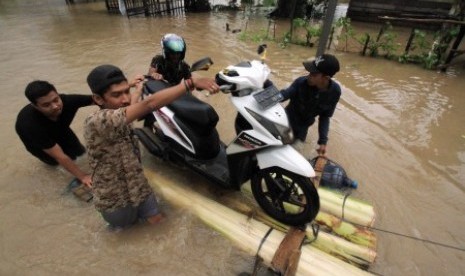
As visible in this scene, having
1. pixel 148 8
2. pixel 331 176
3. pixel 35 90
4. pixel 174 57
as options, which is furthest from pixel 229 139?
pixel 148 8

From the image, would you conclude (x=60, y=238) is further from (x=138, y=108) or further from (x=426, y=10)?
(x=426, y=10)

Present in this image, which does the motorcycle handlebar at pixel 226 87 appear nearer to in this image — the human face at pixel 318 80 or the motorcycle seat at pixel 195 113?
the motorcycle seat at pixel 195 113

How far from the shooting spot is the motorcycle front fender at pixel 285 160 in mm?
2412

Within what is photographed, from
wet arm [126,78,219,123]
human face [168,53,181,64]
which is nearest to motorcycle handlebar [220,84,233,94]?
wet arm [126,78,219,123]

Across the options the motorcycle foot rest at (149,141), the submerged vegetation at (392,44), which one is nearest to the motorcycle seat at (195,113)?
the motorcycle foot rest at (149,141)

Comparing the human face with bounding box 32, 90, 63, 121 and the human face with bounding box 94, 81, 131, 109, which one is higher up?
the human face with bounding box 94, 81, 131, 109

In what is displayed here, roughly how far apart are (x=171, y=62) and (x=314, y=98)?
2032mm

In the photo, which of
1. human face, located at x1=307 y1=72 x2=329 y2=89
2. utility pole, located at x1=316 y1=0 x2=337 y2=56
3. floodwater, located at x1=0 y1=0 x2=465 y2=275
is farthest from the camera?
utility pole, located at x1=316 y1=0 x2=337 y2=56

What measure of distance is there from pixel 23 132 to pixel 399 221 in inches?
168

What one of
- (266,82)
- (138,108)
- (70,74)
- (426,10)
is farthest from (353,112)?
(426,10)

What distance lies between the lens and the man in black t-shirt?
288cm

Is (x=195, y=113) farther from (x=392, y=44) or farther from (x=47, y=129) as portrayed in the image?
(x=392, y=44)

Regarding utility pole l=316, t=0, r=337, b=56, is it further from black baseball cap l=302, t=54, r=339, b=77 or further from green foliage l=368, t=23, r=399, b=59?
green foliage l=368, t=23, r=399, b=59

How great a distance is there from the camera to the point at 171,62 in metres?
4.01
